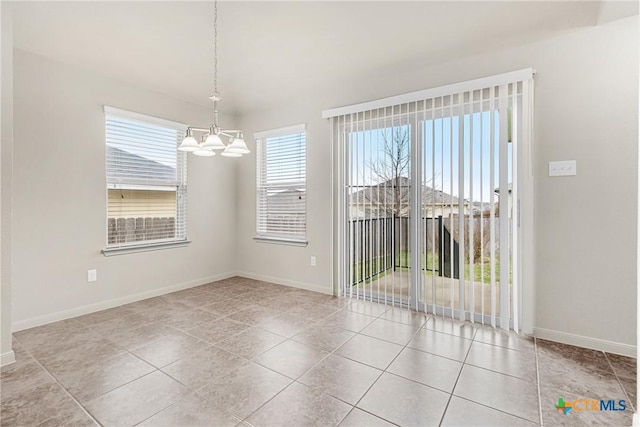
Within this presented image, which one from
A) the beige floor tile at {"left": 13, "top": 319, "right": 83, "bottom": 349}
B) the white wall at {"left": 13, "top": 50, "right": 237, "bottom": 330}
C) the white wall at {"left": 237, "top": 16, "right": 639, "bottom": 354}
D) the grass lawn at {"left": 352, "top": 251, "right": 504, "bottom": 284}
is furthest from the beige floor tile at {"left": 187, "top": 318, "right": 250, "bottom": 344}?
the white wall at {"left": 237, "top": 16, "right": 639, "bottom": 354}

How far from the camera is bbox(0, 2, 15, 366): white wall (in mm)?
2180

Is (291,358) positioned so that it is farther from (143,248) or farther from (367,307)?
(143,248)

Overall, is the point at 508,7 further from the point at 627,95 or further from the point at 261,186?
the point at 261,186

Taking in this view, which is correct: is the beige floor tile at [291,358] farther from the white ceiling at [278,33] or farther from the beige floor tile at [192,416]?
the white ceiling at [278,33]

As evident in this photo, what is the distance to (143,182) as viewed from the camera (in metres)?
3.74

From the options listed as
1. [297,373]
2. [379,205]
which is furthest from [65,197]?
[379,205]

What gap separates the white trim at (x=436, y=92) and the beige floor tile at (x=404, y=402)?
2.56 m

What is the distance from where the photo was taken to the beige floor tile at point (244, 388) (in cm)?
175

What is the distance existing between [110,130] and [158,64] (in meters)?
0.97

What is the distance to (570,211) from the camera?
251cm

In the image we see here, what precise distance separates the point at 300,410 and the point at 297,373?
0.37 metres

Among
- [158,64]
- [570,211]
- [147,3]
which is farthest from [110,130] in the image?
[570,211]

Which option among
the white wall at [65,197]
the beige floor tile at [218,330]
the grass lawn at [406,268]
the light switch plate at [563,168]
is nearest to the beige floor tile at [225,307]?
the beige floor tile at [218,330]

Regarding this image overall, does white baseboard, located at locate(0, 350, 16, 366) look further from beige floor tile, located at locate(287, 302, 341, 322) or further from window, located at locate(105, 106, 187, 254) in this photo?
beige floor tile, located at locate(287, 302, 341, 322)
